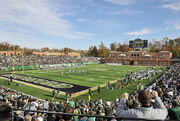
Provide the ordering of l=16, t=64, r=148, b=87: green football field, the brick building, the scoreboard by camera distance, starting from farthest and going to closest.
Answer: the scoreboard → the brick building → l=16, t=64, r=148, b=87: green football field

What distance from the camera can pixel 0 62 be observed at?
4750cm

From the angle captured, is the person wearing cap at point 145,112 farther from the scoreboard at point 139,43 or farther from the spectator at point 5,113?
the scoreboard at point 139,43

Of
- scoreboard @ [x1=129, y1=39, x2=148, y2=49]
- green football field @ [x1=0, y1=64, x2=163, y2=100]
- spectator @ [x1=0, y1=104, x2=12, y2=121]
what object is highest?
scoreboard @ [x1=129, y1=39, x2=148, y2=49]

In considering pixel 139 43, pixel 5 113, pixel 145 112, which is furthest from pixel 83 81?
pixel 139 43

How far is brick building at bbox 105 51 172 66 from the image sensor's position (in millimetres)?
65581

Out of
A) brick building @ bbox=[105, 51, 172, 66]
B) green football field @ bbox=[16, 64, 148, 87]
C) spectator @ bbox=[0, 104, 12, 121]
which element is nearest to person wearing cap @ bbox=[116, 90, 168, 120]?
spectator @ bbox=[0, 104, 12, 121]

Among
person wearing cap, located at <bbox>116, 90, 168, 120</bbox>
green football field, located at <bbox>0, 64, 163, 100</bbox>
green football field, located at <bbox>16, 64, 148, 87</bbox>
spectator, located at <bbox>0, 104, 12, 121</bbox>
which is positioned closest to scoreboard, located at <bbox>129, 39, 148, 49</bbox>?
green football field, located at <bbox>16, 64, 148, 87</bbox>

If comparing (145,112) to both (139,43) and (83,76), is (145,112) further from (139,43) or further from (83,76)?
(139,43)

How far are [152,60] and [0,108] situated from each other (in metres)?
72.0

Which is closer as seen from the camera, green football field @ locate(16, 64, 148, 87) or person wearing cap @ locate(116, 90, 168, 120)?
person wearing cap @ locate(116, 90, 168, 120)

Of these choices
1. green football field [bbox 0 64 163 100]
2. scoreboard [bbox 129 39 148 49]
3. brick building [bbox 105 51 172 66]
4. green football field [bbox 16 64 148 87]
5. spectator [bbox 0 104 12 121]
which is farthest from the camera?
scoreboard [bbox 129 39 148 49]

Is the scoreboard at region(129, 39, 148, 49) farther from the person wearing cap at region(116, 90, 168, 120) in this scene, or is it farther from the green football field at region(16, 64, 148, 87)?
the person wearing cap at region(116, 90, 168, 120)

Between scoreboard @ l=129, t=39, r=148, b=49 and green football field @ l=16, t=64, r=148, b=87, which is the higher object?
scoreboard @ l=129, t=39, r=148, b=49

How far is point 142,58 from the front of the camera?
69812 mm
